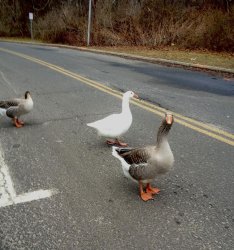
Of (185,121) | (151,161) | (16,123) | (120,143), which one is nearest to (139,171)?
(151,161)

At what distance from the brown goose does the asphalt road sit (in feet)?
0.89

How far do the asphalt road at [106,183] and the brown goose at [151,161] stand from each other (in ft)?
0.89

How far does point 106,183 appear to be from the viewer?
14.1ft

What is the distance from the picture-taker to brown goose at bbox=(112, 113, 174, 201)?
12.3ft

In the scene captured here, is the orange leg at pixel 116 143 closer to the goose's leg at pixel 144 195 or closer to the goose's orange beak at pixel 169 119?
the goose's leg at pixel 144 195

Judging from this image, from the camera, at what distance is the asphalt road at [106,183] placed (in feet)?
10.7

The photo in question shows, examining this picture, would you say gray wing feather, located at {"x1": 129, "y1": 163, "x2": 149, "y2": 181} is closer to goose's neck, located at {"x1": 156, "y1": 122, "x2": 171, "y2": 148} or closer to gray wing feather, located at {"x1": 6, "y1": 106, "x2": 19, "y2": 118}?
goose's neck, located at {"x1": 156, "y1": 122, "x2": 171, "y2": 148}

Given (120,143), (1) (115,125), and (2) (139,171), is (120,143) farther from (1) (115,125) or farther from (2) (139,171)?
(2) (139,171)

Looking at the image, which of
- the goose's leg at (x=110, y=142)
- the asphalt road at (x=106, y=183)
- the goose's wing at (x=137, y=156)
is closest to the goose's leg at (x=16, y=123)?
the asphalt road at (x=106, y=183)

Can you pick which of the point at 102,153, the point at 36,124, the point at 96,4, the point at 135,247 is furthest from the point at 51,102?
the point at 96,4

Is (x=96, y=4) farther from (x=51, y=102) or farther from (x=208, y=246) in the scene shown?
(x=208, y=246)

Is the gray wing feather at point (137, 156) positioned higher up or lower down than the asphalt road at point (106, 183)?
higher up

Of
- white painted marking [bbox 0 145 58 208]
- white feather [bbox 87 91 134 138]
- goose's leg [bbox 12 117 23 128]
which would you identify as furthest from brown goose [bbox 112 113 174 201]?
goose's leg [bbox 12 117 23 128]

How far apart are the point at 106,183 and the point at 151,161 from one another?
2.58 feet
